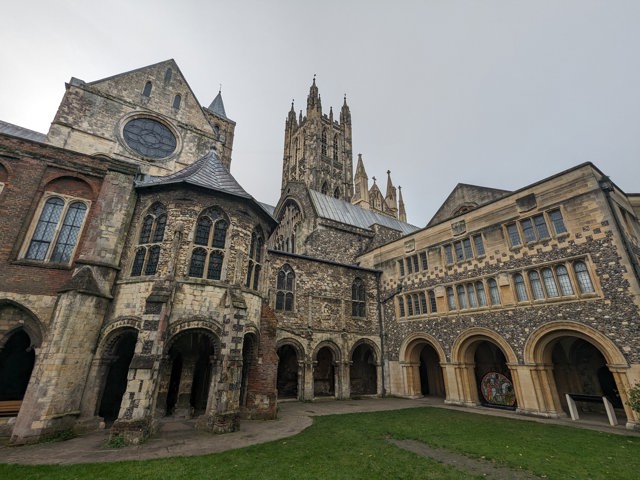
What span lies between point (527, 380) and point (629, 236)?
7841 millimetres

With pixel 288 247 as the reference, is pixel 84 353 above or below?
below

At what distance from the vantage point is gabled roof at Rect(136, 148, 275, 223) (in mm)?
12156

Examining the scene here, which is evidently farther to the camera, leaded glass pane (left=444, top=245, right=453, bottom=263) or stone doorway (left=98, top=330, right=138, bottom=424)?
leaded glass pane (left=444, top=245, right=453, bottom=263)

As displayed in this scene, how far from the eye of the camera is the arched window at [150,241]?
11.5 metres

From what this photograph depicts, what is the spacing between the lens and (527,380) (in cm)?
1370

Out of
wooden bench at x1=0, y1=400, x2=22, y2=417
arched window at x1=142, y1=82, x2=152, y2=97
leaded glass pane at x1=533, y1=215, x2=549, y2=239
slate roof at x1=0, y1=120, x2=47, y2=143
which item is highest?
arched window at x1=142, y1=82, x2=152, y2=97

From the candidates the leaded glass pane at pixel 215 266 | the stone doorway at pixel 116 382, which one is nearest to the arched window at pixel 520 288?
the leaded glass pane at pixel 215 266

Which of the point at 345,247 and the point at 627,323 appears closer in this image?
the point at 627,323

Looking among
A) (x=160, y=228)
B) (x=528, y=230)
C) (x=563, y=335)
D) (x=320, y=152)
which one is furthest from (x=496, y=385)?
(x=320, y=152)

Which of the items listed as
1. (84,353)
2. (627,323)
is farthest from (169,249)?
(627,323)

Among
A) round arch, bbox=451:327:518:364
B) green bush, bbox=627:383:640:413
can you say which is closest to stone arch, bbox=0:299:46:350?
round arch, bbox=451:327:518:364

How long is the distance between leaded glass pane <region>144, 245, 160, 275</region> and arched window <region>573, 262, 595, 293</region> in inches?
705

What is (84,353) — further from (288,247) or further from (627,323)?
(288,247)

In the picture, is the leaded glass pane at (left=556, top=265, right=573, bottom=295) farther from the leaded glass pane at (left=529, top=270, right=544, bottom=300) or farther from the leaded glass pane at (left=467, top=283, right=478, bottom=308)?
the leaded glass pane at (left=467, top=283, right=478, bottom=308)
